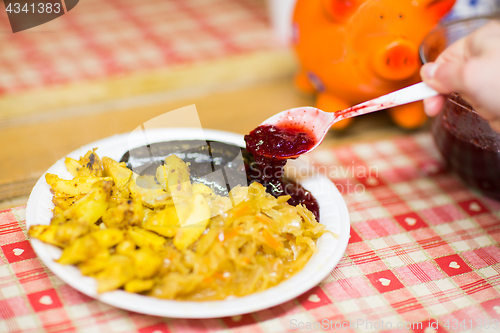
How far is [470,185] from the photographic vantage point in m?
1.29

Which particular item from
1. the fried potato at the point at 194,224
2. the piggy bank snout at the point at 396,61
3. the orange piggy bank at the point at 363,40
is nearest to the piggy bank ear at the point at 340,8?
the orange piggy bank at the point at 363,40

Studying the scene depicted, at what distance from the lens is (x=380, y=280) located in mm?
1002

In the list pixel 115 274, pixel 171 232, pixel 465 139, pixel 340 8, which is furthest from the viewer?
pixel 340 8

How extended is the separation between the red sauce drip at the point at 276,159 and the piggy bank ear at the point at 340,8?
0.43 m

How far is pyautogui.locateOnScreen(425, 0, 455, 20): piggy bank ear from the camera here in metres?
1.27

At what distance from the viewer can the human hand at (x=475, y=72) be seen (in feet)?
2.85

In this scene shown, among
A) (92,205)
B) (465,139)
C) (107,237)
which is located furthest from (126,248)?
(465,139)

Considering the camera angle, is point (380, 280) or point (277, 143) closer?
point (380, 280)

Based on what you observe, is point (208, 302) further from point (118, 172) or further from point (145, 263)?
point (118, 172)

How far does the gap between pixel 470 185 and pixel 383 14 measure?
1.95ft

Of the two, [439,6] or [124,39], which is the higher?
[439,6]

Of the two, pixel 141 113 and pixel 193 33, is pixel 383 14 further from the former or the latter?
pixel 193 33

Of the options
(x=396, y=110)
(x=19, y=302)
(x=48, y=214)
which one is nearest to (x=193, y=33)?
(x=396, y=110)

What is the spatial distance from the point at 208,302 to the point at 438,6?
1.12 m
